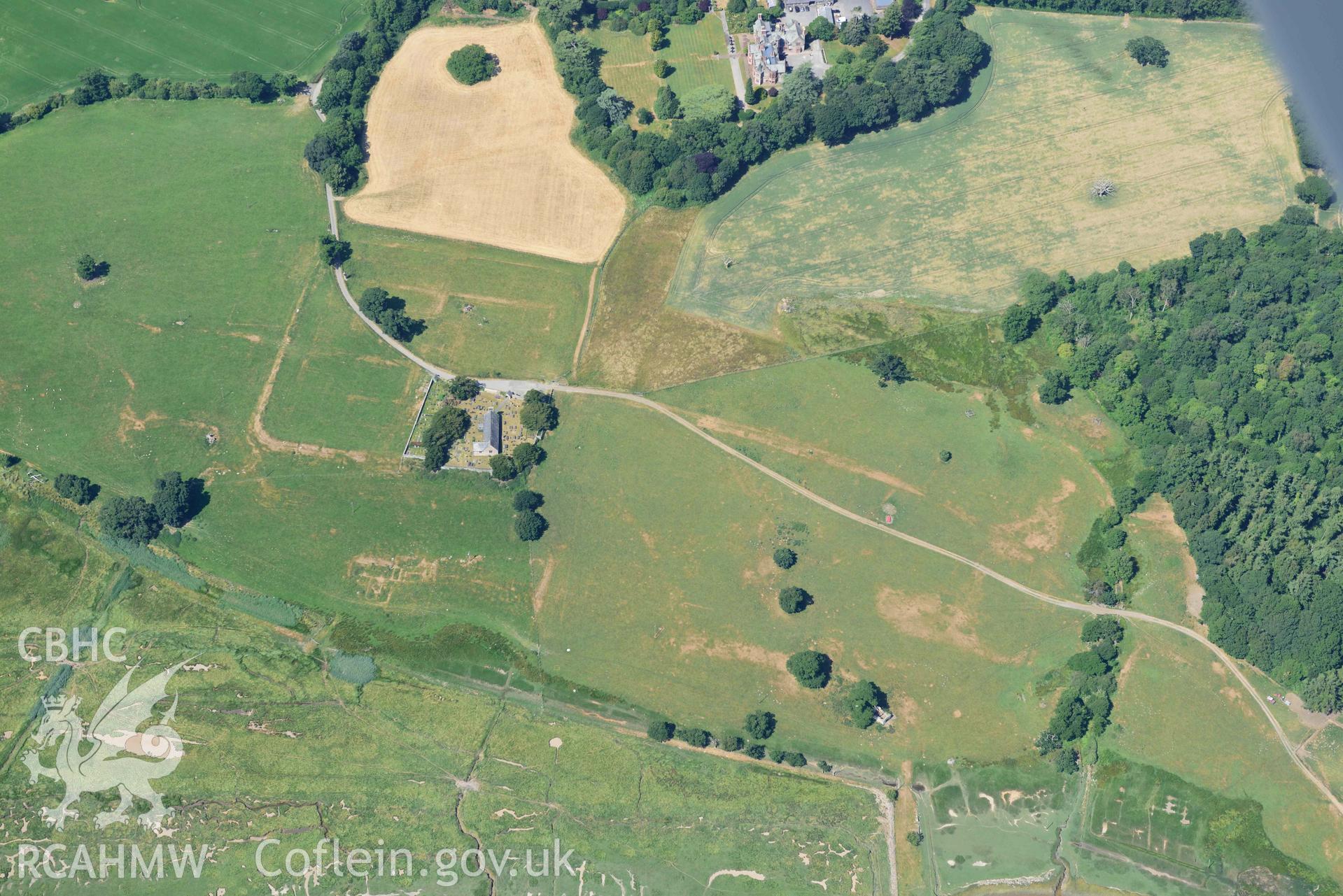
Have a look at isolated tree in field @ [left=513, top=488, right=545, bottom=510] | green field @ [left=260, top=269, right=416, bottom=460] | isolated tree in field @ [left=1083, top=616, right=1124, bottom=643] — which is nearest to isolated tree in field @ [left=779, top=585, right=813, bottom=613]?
isolated tree in field @ [left=513, top=488, right=545, bottom=510]

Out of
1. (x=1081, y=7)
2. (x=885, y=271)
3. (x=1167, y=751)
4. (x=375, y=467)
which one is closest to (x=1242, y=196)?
(x=1081, y=7)

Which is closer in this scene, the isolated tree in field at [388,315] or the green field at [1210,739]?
the green field at [1210,739]

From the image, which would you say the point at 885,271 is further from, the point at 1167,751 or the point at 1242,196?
the point at 1167,751

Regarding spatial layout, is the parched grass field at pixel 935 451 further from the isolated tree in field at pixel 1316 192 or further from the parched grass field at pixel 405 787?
the isolated tree in field at pixel 1316 192

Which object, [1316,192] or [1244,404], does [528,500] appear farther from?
[1316,192]

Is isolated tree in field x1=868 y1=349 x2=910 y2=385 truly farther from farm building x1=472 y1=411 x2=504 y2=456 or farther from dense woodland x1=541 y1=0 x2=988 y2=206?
farm building x1=472 y1=411 x2=504 y2=456

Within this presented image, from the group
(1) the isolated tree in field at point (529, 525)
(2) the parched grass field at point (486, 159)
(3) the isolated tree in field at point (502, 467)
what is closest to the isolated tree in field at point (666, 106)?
(2) the parched grass field at point (486, 159)

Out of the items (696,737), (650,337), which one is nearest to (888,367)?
(650,337)
